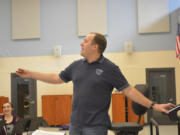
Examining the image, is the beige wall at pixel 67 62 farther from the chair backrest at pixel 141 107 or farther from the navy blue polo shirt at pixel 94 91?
the navy blue polo shirt at pixel 94 91

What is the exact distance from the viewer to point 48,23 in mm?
10219

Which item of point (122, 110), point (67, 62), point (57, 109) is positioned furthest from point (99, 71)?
point (67, 62)

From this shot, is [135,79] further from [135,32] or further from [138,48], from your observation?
[135,32]

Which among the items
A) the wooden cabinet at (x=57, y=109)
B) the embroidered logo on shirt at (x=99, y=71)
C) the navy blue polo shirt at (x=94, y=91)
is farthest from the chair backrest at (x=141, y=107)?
the wooden cabinet at (x=57, y=109)

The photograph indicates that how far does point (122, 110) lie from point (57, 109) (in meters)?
2.25

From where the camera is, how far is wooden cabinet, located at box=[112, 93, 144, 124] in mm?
8898

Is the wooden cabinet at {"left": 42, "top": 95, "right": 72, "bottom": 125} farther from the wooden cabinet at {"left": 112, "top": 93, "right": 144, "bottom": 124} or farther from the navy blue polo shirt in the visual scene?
the navy blue polo shirt

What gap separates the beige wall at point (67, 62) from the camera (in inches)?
383

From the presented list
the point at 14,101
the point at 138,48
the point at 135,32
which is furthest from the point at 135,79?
the point at 14,101

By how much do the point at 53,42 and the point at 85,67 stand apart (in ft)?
26.5

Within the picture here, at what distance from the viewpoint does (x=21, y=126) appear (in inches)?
143

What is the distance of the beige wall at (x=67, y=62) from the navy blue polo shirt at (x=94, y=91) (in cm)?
759

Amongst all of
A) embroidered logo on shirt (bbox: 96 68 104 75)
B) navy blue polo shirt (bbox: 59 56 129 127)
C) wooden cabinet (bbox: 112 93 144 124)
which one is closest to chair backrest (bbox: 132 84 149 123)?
navy blue polo shirt (bbox: 59 56 129 127)

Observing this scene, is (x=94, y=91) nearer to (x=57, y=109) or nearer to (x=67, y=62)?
(x=57, y=109)
